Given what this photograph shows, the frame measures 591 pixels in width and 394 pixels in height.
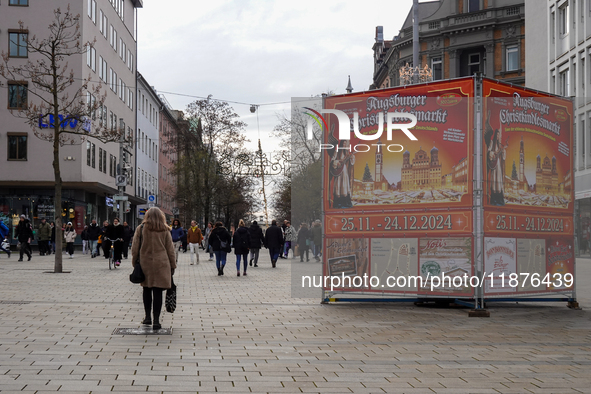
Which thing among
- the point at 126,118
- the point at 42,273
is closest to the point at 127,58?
the point at 126,118

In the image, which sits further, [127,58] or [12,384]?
[127,58]

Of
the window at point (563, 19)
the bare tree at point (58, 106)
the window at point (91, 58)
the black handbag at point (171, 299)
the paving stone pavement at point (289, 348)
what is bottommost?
the paving stone pavement at point (289, 348)

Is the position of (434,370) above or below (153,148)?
below

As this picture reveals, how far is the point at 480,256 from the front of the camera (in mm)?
12070

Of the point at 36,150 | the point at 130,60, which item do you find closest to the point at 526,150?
the point at 36,150

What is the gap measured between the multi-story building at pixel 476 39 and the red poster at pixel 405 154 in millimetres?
40232

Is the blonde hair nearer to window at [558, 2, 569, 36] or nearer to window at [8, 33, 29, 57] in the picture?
window at [558, 2, 569, 36]

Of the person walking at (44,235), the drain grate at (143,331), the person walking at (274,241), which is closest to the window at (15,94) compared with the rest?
the person walking at (44,235)

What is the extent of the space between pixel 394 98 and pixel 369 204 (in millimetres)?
1772

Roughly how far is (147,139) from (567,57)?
43033mm

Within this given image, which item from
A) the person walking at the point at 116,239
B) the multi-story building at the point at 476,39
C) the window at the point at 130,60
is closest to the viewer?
the person walking at the point at 116,239

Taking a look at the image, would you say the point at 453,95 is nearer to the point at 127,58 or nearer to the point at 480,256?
the point at 480,256

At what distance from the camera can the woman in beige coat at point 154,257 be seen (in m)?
9.84

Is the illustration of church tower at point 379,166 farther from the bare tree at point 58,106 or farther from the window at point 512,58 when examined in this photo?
the window at point 512,58
